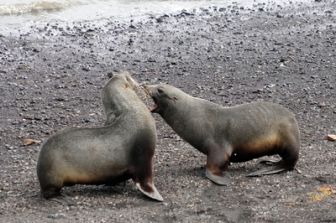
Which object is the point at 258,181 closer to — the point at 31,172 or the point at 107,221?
the point at 107,221

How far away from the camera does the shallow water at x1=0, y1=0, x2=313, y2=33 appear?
12.9 m

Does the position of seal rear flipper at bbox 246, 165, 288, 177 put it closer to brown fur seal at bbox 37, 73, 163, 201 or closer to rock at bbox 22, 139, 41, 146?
brown fur seal at bbox 37, 73, 163, 201

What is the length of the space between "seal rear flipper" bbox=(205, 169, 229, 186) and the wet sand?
0.17ft

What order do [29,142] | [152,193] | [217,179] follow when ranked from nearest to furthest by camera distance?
[152,193], [217,179], [29,142]

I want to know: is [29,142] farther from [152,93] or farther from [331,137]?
[331,137]

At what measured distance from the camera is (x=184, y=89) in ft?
30.5

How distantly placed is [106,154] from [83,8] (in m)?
8.04

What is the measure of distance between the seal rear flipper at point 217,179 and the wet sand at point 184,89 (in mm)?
53

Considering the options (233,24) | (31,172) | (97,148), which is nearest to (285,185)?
(97,148)

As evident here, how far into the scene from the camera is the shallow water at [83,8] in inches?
508

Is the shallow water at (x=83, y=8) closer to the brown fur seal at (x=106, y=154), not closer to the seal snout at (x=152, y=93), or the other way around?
the seal snout at (x=152, y=93)

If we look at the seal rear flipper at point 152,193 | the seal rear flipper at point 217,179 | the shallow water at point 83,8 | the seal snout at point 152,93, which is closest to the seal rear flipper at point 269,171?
the seal rear flipper at point 217,179

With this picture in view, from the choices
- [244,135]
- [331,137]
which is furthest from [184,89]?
[244,135]

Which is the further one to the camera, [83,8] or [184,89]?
[83,8]
